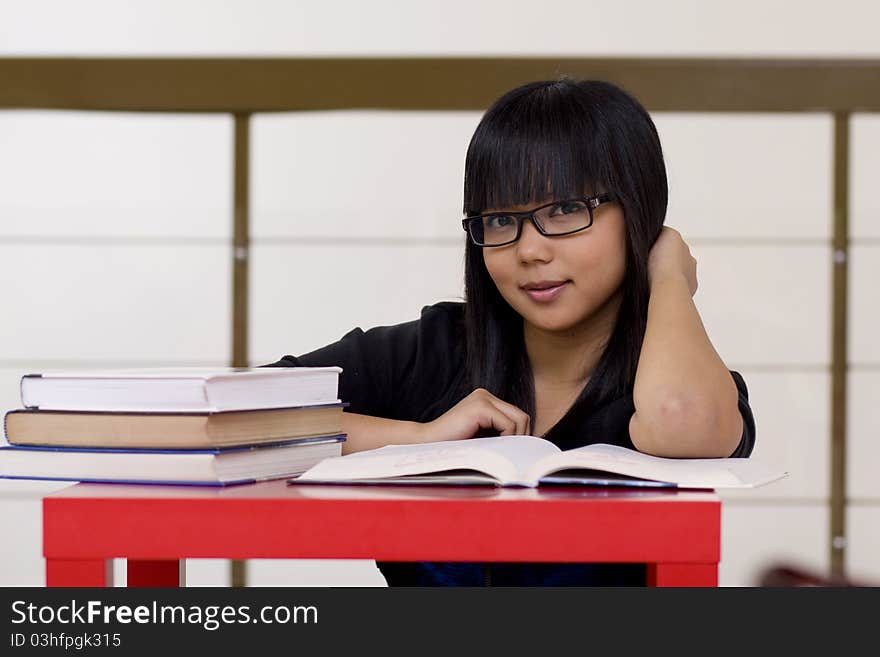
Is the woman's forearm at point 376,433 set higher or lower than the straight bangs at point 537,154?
lower

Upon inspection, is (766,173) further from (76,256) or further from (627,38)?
(76,256)

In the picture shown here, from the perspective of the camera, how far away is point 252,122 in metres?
3.30

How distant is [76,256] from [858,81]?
7.45 ft

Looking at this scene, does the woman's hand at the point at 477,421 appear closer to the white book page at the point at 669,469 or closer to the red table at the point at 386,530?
the white book page at the point at 669,469

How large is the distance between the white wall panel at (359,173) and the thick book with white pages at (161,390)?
2432 mm

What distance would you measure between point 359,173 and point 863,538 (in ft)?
5.88

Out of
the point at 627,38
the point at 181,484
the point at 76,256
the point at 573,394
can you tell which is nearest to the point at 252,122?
the point at 76,256

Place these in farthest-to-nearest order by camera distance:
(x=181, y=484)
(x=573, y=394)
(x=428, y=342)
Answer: (x=428, y=342) → (x=573, y=394) → (x=181, y=484)

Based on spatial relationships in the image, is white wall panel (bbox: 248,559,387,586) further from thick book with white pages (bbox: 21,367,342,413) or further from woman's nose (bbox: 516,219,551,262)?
thick book with white pages (bbox: 21,367,342,413)

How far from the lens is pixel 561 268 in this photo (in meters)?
1.28

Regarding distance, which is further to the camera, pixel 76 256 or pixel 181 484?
pixel 76 256

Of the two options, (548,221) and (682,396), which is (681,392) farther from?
(548,221)

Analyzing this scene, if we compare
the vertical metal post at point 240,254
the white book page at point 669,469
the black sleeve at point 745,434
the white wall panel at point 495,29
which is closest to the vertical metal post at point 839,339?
the white wall panel at point 495,29

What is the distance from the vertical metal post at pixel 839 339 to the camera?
10.8ft
